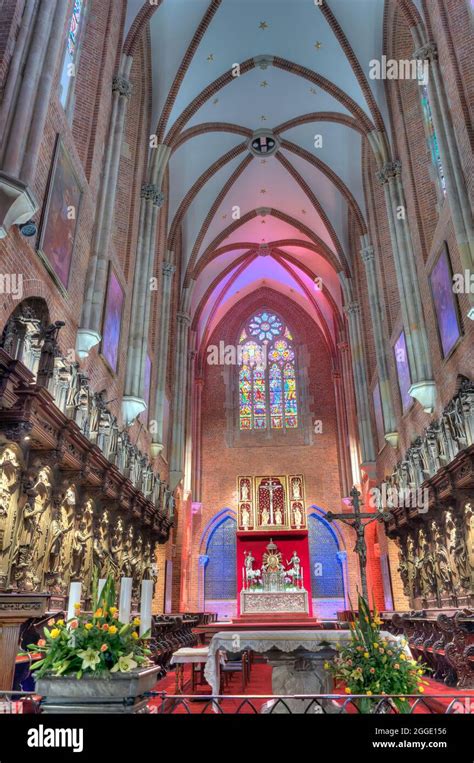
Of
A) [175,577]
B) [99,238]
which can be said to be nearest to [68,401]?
[99,238]

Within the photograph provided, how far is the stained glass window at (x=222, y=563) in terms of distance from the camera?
966 inches

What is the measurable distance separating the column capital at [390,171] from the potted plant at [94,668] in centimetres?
1533

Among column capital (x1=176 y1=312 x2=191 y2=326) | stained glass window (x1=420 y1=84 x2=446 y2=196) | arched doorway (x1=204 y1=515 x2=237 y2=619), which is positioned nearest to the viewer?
stained glass window (x1=420 y1=84 x2=446 y2=196)

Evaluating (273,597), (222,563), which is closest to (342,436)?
(222,563)

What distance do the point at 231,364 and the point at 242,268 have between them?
4863 millimetres

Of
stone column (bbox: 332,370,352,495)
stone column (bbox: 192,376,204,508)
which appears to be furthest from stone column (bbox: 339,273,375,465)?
stone column (bbox: 192,376,204,508)

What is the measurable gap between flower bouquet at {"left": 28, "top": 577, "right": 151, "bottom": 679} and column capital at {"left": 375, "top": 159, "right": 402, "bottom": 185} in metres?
15.3

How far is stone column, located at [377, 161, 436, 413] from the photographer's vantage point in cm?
1291

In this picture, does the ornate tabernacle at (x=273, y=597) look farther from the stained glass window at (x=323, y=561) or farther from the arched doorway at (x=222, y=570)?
the arched doorway at (x=222, y=570)

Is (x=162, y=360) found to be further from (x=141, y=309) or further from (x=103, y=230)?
(x=103, y=230)

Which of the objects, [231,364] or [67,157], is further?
[231,364]

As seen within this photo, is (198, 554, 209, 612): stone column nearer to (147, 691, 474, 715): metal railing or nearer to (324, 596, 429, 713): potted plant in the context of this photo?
(147, 691, 474, 715): metal railing

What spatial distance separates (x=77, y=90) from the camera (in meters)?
12.1

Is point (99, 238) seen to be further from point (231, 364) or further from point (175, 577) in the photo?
point (231, 364)
